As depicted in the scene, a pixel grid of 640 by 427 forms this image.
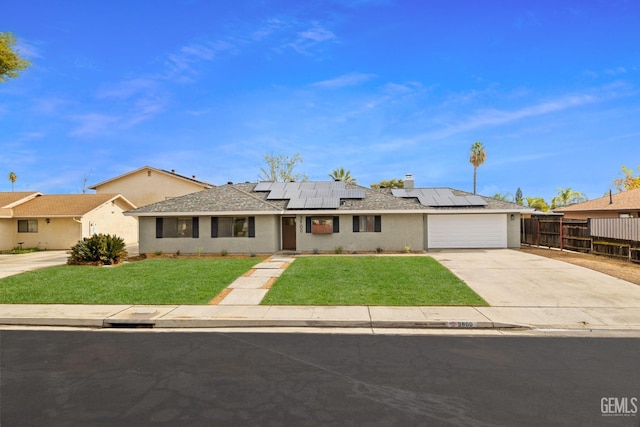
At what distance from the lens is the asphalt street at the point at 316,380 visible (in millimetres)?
4156

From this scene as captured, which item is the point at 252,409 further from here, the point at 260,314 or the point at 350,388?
the point at 260,314

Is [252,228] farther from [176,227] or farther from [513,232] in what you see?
[513,232]

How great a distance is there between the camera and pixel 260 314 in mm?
8586

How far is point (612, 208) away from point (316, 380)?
1082 inches

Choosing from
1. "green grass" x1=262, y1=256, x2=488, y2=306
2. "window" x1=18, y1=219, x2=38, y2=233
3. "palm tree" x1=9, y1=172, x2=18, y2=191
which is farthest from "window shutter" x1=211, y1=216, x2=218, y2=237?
"palm tree" x1=9, y1=172, x2=18, y2=191

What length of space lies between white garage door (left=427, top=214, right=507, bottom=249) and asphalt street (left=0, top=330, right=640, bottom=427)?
14912mm

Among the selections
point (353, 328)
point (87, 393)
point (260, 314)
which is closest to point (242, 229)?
point (260, 314)

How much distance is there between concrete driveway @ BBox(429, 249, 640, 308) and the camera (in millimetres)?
9656

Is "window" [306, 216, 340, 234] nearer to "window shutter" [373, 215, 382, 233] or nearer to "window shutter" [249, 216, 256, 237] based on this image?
"window shutter" [373, 215, 382, 233]

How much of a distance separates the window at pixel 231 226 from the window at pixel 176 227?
1.17m

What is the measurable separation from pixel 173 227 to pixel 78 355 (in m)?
15.0

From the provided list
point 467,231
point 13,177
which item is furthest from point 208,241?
point 13,177

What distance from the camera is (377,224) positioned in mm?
20469

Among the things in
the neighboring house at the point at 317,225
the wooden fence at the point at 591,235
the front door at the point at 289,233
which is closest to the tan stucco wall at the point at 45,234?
the neighboring house at the point at 317,225
